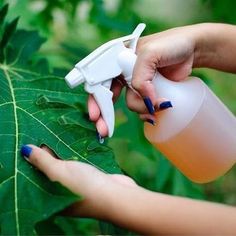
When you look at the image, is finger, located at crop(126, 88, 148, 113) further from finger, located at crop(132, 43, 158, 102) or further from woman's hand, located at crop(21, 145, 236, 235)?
woman's hand, located at crop(21, 145, 236, 235)

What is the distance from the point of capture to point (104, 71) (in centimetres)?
109

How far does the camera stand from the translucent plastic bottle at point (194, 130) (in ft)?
3.62

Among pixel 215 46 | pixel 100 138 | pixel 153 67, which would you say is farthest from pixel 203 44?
pixel 100 138

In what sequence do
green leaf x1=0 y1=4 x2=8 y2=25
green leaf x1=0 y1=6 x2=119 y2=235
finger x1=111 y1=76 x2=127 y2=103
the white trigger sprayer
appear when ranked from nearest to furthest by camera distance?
1. green leaf x1=0 y1=6 x2=119 y2=235
2. the white trigger sprayer
3. finger x1=111 y1=76 x2=127 y2=103
4. green leaf x1=0 y1=4 x2=8 y2=25

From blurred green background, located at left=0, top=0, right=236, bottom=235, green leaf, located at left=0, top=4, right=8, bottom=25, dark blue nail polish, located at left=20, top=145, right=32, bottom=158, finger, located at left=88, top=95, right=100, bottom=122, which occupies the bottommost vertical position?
blurred green background, located at left=0, top=0, right=236, bottom=235

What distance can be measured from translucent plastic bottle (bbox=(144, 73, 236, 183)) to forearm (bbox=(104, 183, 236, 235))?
6.7 inches

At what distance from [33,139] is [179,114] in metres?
0.25

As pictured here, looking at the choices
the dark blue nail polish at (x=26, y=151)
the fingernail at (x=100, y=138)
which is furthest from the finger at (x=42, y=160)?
the fingernail at (x=100, y=138)

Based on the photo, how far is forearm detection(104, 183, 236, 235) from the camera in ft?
3.10

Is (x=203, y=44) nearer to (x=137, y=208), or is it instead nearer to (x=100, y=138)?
(x=100, y=138)

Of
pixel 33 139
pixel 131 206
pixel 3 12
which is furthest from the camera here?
pixel 3 12

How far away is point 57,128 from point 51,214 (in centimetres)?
22

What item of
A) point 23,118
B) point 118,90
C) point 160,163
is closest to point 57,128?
point 23,118

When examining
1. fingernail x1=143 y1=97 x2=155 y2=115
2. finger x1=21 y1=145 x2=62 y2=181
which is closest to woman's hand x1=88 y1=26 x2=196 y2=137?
fingernail x1=143 y1=97 x2=155 y2=115
